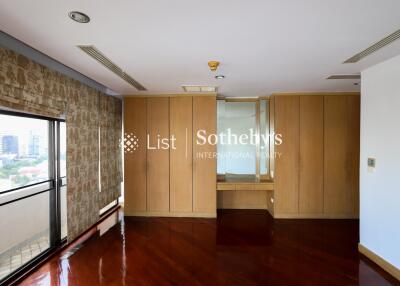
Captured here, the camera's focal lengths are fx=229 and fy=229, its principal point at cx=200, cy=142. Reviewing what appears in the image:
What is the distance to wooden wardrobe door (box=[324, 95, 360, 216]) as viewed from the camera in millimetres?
4547

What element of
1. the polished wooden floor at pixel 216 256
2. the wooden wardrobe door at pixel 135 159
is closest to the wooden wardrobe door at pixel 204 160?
the polished wooden floor at pixel 216 256

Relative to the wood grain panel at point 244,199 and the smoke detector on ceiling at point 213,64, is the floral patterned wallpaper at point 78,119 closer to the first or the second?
the smoke detector on ceiling at point 213,64

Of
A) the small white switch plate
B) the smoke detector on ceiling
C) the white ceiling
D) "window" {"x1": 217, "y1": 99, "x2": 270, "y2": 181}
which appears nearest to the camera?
the white ceiling

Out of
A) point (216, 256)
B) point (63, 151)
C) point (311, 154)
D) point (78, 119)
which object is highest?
point (78, 119)

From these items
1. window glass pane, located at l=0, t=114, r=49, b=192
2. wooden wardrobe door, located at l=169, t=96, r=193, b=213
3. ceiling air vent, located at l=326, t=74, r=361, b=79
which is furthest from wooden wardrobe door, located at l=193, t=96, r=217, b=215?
window glass pane, located at l=0, t=114, r=49, b=192

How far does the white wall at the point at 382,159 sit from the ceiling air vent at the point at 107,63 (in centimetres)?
340

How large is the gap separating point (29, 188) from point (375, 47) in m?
4.37

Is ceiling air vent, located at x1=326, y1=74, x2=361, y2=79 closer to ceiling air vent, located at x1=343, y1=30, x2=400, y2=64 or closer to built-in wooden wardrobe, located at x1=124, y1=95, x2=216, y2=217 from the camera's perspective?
ceiling air vent, located at x1=343, y1=30, x2=400, y2=64

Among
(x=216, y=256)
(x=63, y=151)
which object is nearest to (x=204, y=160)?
(x=216, y=256)

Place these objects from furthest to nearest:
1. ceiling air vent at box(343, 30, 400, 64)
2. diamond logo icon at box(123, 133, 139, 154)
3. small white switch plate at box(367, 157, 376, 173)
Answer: diamond logo icon at box(123, 133, 139, 154) < small white switch plate at box(367, 157, 376, 173) < ceiling air vent at box(343, 30, 400, 64)

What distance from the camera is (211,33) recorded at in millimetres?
2076

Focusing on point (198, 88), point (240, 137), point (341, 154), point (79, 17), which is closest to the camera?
point (79, 17)

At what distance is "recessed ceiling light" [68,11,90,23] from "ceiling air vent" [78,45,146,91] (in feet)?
1.79

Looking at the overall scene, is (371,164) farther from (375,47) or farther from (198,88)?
(198,88)
